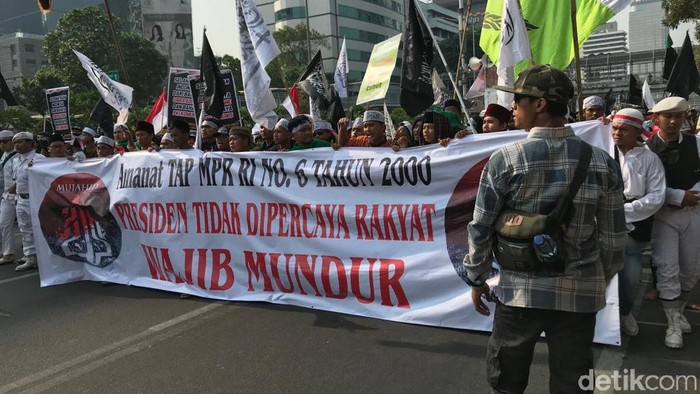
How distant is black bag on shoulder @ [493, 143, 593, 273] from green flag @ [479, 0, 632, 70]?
350cm

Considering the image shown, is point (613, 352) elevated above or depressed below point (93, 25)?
below

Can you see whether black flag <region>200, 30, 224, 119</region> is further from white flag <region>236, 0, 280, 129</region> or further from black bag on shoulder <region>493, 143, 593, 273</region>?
black bag on shoulder <region>493, 143, 593, 273</region>

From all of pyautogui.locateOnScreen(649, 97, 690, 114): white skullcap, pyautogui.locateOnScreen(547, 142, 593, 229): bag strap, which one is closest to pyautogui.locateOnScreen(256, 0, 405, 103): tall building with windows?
pyautogui.locateOnScreen(649, 97, 690, 114): white skullcap

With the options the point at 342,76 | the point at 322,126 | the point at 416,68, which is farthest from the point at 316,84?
the point at 416,68

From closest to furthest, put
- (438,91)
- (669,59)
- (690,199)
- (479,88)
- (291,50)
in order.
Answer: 1. (690,199)
2. (438,91)
3. (669,59)
4. (479,88)
5. (291,50)

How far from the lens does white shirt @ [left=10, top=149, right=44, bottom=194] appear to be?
7141 millimetres

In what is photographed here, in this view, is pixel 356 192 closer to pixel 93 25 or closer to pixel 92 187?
pixel 92 187

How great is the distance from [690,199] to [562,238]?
6.86 feet

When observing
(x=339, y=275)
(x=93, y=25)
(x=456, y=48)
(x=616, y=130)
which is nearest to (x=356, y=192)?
(x=339, y=275)

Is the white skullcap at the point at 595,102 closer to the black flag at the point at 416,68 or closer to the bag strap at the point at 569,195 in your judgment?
the black flag at the point at 416,68

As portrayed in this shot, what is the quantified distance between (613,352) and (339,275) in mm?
2104

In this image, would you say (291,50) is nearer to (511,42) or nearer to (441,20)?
(441,20)

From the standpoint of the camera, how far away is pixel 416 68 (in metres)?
5.50

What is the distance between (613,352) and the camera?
3.62 metres
